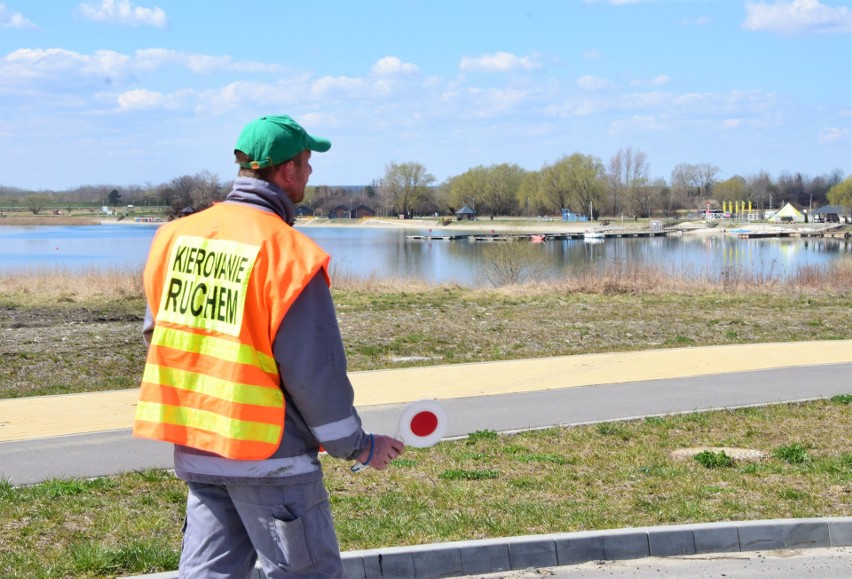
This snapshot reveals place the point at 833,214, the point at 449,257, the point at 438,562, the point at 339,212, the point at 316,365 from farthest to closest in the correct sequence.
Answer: the point at 339,212 < the point at 833,214 < the point at 449,257 < the point at 438,562 < the point at 316,365

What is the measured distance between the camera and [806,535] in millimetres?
6309

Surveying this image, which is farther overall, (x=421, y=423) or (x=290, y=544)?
(x=421, y=423)

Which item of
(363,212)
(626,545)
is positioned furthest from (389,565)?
(363,212)

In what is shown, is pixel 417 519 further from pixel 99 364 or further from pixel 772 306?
pixel 772 306

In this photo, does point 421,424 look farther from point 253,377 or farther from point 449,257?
point 449,257

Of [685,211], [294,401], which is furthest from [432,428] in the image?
[685,211]

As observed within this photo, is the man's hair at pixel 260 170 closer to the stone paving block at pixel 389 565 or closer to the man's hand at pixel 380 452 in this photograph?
the man's hand at pixel 380 452

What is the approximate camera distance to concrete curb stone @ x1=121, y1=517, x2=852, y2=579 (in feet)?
18.5

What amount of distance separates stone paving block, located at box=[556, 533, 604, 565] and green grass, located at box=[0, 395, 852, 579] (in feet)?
0.76

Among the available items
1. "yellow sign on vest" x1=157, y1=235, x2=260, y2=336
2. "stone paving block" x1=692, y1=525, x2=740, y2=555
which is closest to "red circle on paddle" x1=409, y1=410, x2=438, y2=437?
"yellow sign on vest" x1=157, y1=235, x2=260, y2=336

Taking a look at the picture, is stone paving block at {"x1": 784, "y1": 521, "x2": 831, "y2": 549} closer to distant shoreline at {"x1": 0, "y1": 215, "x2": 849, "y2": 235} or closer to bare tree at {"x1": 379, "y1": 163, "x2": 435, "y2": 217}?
distant shoreline at {"x1": 0, "y1": 215, "x2": 849, "y2": 235}

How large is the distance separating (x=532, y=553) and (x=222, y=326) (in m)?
3.03

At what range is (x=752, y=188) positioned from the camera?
190625mm

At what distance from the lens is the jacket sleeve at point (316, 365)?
3.32 m
